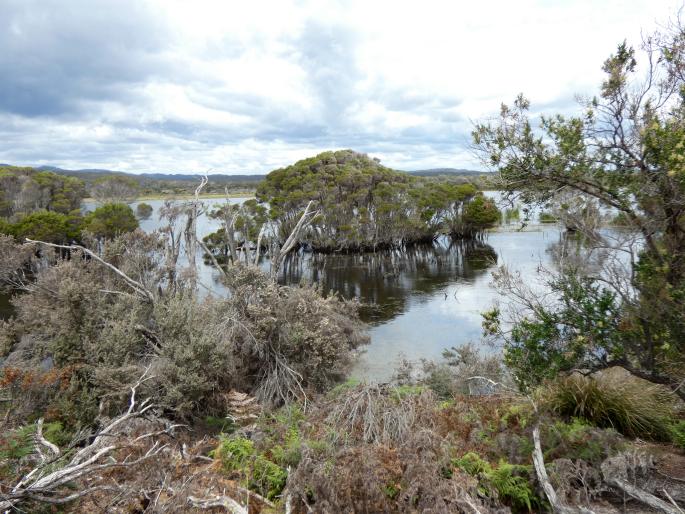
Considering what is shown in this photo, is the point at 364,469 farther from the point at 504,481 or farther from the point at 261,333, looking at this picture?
the point at 261,333

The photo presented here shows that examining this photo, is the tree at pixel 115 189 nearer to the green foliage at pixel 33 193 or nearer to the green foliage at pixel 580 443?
the green foliage at pixel 33 193

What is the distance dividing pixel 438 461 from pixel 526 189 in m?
3.86

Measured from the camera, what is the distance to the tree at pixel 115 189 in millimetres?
52859

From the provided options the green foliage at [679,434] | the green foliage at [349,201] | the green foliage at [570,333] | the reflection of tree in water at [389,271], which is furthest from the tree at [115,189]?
the green foliage at [679,434]

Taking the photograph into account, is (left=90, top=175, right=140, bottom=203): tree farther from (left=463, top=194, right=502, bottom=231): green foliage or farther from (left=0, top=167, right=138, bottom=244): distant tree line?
(left=463, top=194, right=502, bottom=231): green foliage

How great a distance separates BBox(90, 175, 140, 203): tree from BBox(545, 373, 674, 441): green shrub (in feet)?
175

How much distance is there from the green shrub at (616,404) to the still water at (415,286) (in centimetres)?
209

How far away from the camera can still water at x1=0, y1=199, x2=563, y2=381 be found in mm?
16594

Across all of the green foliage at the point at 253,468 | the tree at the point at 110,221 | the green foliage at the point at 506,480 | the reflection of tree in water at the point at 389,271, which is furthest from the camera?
the tree at the point at 110,221

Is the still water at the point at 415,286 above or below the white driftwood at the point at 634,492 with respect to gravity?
below

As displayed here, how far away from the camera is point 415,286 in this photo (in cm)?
2681

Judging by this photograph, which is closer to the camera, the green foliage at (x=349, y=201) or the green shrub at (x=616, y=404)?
the green shrub at (x=616, y=404)

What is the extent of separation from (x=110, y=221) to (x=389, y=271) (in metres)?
20.5

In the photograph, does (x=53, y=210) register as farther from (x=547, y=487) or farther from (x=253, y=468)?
(x=547, y=487)
